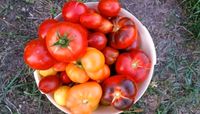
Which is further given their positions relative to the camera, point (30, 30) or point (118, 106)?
point (30, 30)

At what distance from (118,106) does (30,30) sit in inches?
28.0

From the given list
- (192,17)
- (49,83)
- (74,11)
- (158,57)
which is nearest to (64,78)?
(49,83)

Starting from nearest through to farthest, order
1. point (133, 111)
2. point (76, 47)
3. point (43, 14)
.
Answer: point (76, 47) → point (133, 111) → point (43, 14)

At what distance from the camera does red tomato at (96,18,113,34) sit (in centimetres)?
153

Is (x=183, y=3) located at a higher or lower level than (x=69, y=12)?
lower

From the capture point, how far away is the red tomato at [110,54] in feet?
5.06

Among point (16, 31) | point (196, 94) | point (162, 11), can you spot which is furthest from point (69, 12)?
point (196, 94)

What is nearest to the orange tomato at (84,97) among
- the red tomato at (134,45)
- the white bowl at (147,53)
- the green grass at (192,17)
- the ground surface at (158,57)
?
the white bowl at (147,53)

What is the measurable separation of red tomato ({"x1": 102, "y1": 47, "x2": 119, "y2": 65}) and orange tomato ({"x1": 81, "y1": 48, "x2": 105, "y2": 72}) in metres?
0.08

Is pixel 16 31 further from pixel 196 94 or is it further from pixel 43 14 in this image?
pixel 196 94

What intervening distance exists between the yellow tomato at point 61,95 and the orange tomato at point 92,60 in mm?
159

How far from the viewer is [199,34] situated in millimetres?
1943

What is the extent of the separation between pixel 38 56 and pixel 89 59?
19 centimetres

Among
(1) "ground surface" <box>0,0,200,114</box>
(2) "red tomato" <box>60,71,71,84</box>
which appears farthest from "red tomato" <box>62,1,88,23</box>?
(1) "ground surface" <box>0,0,200,114</box>
